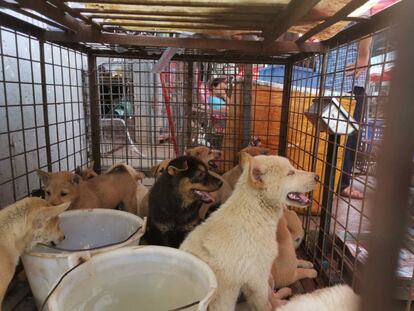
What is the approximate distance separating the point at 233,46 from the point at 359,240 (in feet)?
6.04

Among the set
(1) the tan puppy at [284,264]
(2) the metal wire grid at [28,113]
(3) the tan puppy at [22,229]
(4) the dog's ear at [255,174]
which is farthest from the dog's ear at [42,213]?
(1) the tan puppy at [284,264]

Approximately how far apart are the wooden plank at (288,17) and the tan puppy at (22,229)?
1.79 m

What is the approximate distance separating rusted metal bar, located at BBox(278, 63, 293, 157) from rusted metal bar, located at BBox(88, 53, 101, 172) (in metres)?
2.26

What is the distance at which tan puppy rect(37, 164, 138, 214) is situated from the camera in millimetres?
2842

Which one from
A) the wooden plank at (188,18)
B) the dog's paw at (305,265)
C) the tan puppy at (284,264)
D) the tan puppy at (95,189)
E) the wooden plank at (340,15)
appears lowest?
the dog's paw at (305,265)

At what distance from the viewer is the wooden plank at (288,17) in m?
1.89

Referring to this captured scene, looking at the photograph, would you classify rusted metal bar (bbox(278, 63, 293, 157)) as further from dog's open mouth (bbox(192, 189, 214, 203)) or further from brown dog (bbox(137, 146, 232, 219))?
dog's open mouth (bbox(192, 189, 214, 203))

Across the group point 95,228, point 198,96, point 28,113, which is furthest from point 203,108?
point 95,228

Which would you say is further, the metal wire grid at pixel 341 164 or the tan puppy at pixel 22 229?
the metal wire grid at pixel 341 164

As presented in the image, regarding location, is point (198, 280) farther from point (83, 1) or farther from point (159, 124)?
point (159, 124)

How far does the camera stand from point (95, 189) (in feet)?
10.5

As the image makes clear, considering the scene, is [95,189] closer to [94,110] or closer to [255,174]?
[94,110]

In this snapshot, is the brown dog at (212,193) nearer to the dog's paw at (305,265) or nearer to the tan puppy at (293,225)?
the tan puppy at (293,225)

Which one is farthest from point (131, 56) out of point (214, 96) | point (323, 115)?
point (323, 115)
